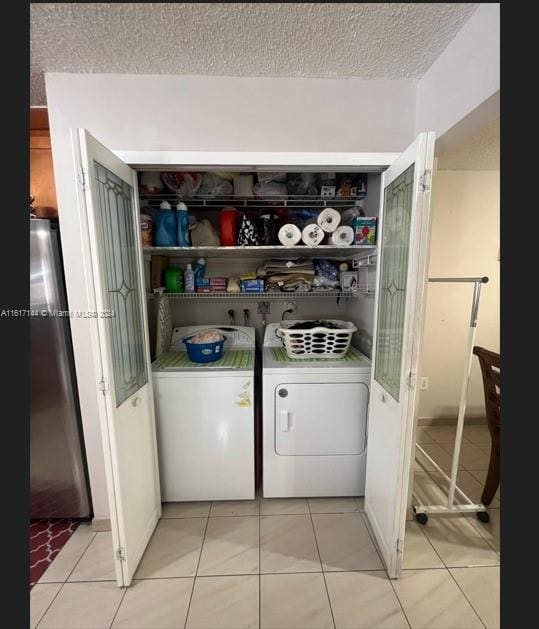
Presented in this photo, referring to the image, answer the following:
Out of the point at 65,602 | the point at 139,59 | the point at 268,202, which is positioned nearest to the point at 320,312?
the point at 268,202

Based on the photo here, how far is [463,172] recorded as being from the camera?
2439mm

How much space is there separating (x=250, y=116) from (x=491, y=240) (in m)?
2.42

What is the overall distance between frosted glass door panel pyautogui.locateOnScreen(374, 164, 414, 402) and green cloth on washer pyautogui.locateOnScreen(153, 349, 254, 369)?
0.80 meters

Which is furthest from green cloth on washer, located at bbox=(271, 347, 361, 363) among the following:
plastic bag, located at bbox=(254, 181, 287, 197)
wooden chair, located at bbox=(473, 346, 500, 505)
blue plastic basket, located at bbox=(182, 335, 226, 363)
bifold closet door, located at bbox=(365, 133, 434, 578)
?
plastic bag, located at bbox=(254, 181, 287, 197)

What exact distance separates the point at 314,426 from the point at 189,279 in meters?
1.32

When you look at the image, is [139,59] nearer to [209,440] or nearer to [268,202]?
[268,202]

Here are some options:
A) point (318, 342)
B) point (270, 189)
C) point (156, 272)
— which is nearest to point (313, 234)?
point (270, 189)

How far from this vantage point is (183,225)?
1728 millimetres

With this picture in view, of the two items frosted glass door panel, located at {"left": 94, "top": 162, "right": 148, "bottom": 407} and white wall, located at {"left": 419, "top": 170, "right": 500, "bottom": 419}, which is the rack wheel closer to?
white wall, located at {"left": 419, "top": 170, "right": 500, "bottom": 419}

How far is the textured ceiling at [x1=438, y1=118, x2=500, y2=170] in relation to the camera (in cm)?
170

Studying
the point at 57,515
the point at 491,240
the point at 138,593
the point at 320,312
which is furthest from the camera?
the point at 491,240

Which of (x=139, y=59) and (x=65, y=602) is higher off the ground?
(x=139, y=59)

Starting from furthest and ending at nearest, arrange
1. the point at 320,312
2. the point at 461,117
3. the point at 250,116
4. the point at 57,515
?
the point at 320,312 → the point at 57,515 → the point at 250,116 → the point at 461,117

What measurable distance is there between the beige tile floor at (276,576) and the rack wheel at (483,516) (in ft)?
0.10
